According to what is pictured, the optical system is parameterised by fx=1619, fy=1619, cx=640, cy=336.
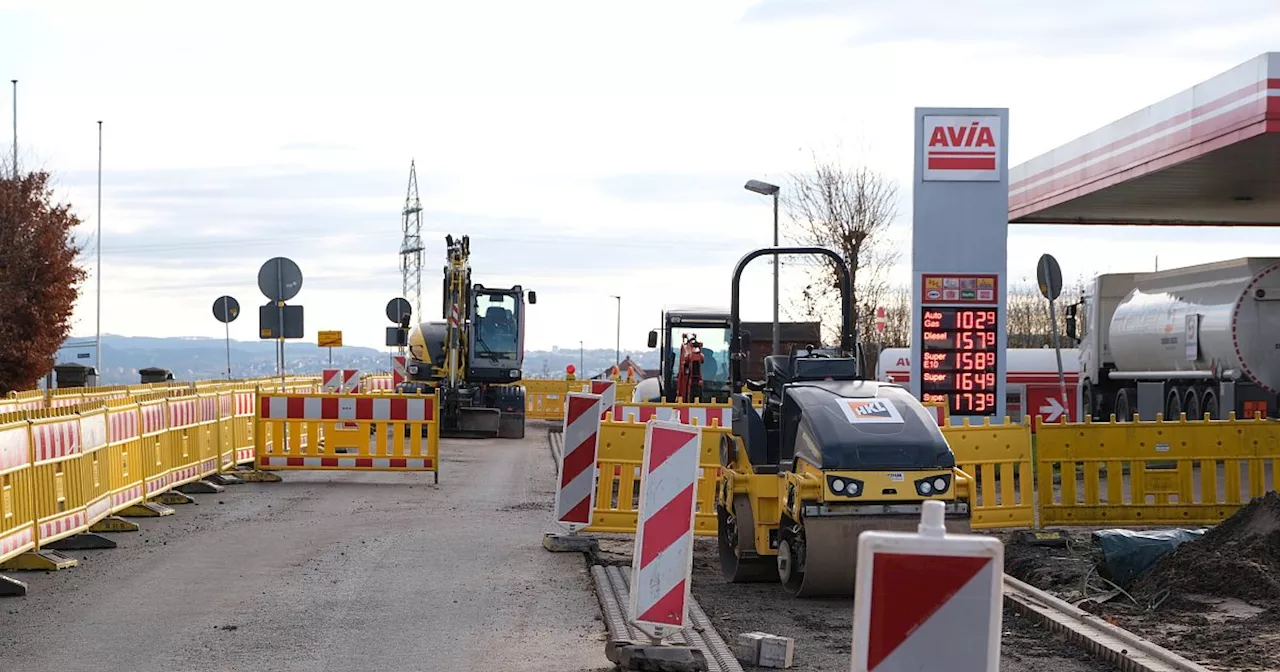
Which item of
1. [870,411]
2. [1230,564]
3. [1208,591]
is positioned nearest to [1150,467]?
[1230,564]

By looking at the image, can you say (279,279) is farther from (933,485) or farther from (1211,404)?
(933,485)

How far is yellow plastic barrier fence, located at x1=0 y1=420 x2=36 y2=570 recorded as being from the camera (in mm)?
11984

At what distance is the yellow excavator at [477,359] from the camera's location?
110 feet

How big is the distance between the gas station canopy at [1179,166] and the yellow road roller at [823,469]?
12.1 meters

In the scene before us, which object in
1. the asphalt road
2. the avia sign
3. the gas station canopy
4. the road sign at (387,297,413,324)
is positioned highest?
the gas station canopy

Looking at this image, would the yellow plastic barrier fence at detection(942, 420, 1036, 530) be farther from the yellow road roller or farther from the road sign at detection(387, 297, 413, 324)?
the road sign at detection(387, 297, 413, 324)

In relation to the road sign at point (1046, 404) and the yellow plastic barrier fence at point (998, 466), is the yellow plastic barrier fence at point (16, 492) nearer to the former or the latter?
the yellow plastic barrier fence at point (998, 466)

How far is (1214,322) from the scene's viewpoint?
2692cm

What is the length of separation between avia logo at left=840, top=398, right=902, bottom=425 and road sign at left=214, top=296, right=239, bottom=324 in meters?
26.5

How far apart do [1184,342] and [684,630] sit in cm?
2081

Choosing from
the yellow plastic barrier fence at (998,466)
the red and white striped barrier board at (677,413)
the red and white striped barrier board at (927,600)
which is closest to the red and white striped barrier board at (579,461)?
the yellow plastic barrier fence at (998,466)

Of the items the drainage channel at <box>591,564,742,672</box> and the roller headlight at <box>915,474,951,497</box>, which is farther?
the roller headlight at <box>915,474,951,497</box>

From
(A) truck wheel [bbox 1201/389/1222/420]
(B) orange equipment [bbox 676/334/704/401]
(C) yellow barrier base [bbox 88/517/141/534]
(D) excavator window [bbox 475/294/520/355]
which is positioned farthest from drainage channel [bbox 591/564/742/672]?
(D) excavator window [bbox 475/294/520/355]

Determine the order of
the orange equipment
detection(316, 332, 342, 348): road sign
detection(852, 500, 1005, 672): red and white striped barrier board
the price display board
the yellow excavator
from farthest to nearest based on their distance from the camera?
detection(316, 332, 342, 348): road sign, the yellow excavator, the orange equipment, the price display board, detection(852, 500, 1005, 672): red and white striped barrier board
